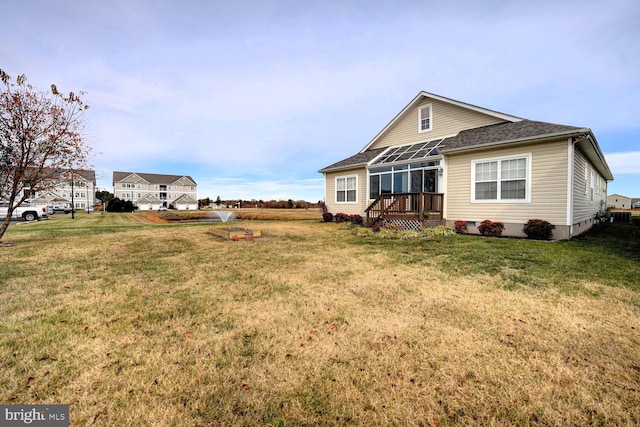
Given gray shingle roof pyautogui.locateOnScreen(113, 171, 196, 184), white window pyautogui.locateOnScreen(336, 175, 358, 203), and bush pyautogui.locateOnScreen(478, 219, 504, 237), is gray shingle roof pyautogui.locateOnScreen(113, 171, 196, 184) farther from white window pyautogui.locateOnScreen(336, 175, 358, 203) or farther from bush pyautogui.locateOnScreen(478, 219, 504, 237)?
bush pyautogui.locateOnScreen(478, 219, 504, 237)

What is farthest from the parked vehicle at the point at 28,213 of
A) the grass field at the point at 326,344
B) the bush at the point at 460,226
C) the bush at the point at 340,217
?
the bush at the point at 460,226

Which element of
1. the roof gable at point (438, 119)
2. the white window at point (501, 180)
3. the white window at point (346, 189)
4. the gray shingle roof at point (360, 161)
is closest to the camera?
the white window at point (501, 180)

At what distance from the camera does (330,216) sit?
18.9 metres

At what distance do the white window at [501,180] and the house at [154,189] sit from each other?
209 feet

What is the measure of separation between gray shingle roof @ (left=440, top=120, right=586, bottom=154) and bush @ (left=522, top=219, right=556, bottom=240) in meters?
3.25

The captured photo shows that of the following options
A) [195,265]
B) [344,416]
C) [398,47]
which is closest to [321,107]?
[398,47]

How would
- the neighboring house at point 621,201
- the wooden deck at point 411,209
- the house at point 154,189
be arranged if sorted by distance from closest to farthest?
1. the wooden deck at point 411,209
2. the house at point 154,189
3. the neighboring house at point 621,201

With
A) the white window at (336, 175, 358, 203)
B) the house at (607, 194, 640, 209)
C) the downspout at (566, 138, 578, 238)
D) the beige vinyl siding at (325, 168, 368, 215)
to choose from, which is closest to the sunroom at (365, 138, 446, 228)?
the beige vinyl siding at (325, 168, 368, 215)

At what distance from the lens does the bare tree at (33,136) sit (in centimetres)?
828

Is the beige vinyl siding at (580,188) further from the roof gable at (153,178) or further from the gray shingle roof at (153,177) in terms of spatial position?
the gray shingle roof at (153,177)

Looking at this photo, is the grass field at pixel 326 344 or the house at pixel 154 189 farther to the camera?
the house at pixel 154 189

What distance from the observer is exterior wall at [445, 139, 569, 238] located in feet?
31.8

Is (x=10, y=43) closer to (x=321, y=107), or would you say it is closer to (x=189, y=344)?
(x=189, y=344)

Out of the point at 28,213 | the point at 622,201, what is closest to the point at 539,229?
the point at 28,213
